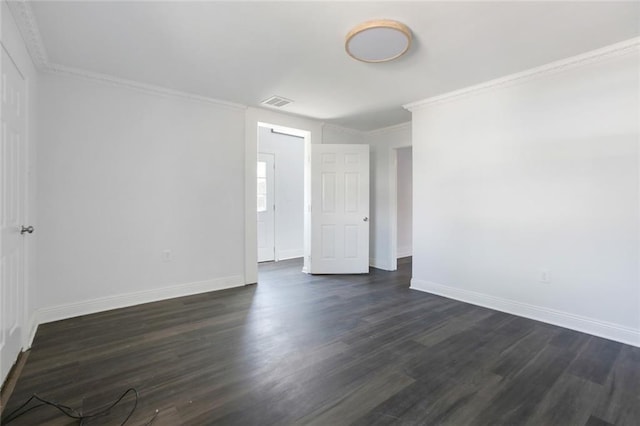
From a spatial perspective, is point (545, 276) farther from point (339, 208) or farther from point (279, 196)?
point (279, 196)

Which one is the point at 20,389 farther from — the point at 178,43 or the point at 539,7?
the point at 539,7

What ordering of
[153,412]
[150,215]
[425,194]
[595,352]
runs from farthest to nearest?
[425,194]
[150,215]
[595,352]
[153,412]

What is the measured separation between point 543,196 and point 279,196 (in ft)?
15.0

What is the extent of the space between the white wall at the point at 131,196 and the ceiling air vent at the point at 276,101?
43 centimetres

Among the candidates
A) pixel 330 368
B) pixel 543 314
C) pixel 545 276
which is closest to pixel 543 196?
pixel 545 276

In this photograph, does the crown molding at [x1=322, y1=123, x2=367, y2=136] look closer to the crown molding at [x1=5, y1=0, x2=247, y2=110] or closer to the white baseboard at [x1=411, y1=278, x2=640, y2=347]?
the crown molding at [x1=5, y1=0, x2=247, y2=110]

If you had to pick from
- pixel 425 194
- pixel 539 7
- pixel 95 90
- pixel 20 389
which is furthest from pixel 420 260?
pixel 95 90

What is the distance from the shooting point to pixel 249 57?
2770mm

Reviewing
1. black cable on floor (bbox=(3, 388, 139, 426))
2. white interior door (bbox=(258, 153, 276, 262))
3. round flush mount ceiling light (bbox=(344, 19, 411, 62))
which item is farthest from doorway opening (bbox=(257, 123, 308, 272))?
black cable on floor (bbox=(3, 388, 139, 426))

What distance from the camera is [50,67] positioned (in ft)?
9.43

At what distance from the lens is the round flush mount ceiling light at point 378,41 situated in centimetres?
220

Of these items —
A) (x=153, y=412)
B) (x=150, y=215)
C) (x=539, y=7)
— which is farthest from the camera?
(x=150, y=215)

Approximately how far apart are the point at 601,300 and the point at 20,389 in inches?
171

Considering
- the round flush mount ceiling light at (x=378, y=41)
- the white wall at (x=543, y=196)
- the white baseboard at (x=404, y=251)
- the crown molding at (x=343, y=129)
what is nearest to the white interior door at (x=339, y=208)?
the crown molding at (x=343, y=129)
